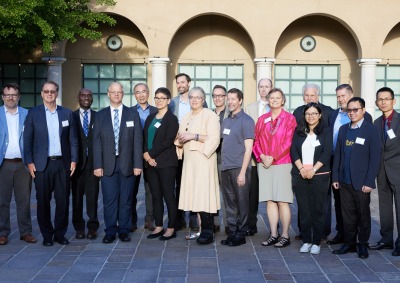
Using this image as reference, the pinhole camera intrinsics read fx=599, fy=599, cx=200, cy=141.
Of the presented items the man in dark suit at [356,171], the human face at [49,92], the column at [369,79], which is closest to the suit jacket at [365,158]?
the man in dark suit at [356,171]

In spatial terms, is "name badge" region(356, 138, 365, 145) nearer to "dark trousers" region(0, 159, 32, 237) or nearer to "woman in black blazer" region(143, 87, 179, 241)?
"woman in black blazer" region(143, 87, 179, 241)

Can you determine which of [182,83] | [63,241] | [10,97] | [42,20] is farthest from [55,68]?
[63,241]

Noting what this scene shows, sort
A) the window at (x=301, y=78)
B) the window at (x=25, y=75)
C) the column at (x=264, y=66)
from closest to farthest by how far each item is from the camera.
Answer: the column at (x=264, y=66)
the window at (x=25, y=75)
the window at (x=301, y=78)

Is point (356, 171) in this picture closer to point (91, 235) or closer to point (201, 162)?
point (201, 162)

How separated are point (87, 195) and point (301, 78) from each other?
11.6 metres

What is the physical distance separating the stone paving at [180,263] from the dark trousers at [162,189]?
326 millimetres

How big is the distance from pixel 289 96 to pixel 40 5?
8.21 meters

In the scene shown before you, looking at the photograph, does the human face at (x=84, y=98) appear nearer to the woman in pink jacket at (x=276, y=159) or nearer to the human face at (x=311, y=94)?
the woman in pink jacket at (x=276, y=159)

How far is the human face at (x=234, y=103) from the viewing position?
7215mm

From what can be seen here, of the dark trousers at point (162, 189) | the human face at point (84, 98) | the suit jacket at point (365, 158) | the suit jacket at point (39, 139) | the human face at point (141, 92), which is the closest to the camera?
the suit jacket at point (365, 158)

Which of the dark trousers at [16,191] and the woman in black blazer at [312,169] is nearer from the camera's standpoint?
the woman in black blazer at [312,169]

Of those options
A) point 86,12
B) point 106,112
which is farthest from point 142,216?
point 86,12

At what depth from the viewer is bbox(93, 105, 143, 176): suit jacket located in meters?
7.34

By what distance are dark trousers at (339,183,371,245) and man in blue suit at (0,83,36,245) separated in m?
3.75
